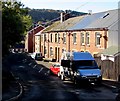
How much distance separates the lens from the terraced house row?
4062cm

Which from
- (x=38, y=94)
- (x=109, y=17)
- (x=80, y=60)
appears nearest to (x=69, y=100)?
(x=38, y=94)

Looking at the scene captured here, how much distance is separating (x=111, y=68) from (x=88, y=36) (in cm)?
1364

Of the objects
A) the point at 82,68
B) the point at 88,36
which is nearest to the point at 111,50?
the point at 82,68

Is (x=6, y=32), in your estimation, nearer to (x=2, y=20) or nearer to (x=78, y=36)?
(x=2, y=20)

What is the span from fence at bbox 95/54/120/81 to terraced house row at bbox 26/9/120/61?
4.30m

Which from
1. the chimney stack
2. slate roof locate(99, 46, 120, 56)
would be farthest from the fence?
the chimney stack

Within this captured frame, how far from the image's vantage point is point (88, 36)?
1841 inches

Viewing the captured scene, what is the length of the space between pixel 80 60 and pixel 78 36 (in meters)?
20.9

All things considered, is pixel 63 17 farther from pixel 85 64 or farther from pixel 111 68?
pixel 85 64

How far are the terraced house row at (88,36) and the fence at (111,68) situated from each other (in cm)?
430

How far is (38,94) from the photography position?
928 inches

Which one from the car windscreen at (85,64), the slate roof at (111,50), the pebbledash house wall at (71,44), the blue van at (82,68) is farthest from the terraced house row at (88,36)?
the car windscreen at (85,64)

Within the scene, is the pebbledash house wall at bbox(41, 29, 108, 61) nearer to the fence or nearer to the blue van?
the fence

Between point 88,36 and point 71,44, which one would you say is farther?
point 71,44
